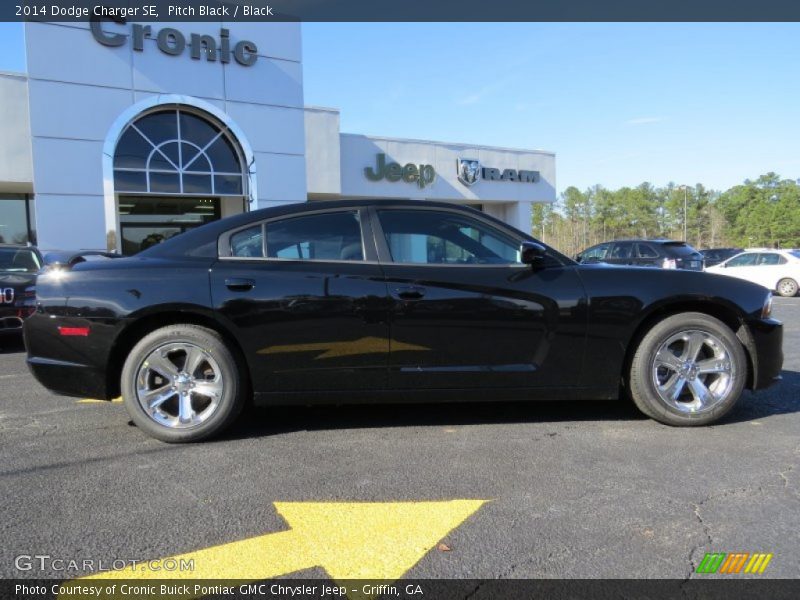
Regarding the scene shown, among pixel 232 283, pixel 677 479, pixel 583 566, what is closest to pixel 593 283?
pixel 677 479

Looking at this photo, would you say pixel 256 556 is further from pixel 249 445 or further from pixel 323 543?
pixel 249 445

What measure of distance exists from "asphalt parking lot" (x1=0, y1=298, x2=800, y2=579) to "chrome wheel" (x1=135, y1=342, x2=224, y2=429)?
0.20 meters

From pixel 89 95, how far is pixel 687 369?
15.7 meters

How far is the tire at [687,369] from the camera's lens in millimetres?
3902

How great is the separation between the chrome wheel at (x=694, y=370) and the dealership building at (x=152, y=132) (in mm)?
14289

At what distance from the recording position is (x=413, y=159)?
21.9m

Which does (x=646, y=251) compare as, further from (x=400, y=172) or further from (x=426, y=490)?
(x=426, y=490)

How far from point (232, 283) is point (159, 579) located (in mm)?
1890

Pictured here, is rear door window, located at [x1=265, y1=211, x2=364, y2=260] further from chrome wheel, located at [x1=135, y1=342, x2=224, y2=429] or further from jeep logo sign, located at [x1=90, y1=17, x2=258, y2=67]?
jeep logo sign, located at [x1=90, y1=17, x2=258, y2=67]

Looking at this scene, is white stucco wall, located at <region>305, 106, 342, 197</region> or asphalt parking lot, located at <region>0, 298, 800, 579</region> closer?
asphalt parking lot, located at <region>0, 298, 800, 579</region>

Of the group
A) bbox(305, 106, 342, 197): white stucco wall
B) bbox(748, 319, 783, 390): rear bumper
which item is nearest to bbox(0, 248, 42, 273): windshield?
bbox(748, 319, 783, 390): rear bumper

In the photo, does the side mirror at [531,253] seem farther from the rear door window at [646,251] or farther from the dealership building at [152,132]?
the dealership building at [152,132]

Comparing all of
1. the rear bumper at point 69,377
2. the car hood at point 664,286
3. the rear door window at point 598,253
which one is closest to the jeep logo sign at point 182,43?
Result: the rear door window at point 598,253

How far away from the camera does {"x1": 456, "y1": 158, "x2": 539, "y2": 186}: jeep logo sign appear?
75.2ft
